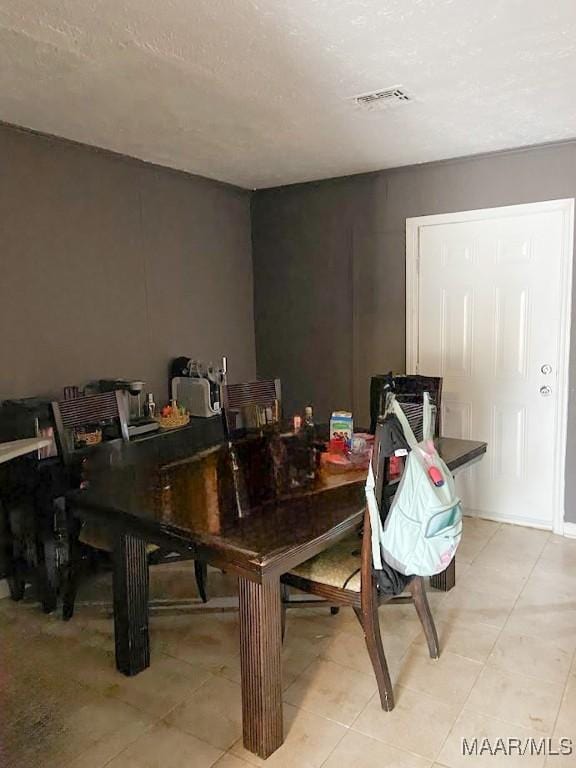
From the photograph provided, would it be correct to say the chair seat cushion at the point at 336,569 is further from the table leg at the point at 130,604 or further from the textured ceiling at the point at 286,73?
the textured ceiling at the point at 286,73

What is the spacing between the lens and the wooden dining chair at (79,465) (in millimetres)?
2547

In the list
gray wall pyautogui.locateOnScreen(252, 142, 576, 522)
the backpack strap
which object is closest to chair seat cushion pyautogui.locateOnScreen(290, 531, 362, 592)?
the backpack strap

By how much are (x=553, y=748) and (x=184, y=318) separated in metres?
3.11

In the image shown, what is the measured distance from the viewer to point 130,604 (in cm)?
220

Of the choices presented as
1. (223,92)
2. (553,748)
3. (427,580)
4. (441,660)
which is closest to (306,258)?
(223,92)

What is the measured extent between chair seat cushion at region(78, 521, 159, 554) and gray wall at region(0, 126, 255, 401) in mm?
895

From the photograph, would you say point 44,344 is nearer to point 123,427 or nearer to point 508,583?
point 123,427

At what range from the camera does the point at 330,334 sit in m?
4.31

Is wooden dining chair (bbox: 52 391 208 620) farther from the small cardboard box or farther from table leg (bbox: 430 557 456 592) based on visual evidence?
table leg (bbox: 430 557 456 592)

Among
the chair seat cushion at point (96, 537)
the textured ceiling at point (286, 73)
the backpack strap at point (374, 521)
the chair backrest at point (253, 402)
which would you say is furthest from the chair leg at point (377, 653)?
the textured ceiling at point (286, 73)

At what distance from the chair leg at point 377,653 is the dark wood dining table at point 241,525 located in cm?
34

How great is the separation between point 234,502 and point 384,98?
186 cm

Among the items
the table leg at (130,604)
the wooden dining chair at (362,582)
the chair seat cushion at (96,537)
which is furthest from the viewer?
the chair seat cushion at (96,537)

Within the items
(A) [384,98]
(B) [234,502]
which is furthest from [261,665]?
(A) [384,98]
